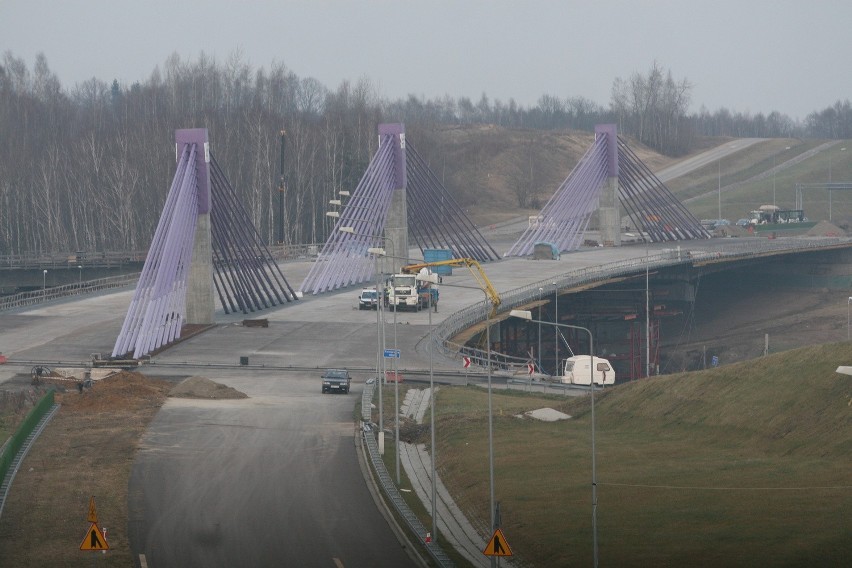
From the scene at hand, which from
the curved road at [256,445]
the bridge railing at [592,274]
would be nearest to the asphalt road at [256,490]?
the curved road at [256,445]

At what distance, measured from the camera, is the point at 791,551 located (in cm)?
3991

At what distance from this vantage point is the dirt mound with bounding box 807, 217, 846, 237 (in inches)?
7096

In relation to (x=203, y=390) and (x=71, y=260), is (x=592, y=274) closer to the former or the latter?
(x=71, y=260)

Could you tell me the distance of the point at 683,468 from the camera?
52.3 metres

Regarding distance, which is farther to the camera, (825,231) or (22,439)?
(825,231)

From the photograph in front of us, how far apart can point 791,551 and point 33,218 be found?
137 m

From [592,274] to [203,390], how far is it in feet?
183

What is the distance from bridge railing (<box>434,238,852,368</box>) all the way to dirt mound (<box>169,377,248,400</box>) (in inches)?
535

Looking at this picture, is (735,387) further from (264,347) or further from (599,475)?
(264,347)

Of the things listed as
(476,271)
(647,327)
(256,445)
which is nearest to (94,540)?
(256,445)

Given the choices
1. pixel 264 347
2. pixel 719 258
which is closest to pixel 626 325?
pixel 719 258

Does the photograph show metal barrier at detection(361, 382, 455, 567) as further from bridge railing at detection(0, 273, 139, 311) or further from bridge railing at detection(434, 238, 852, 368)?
bridge railing at detection(0, 273, 139, 311)

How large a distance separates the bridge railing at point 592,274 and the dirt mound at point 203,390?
44.6 feet

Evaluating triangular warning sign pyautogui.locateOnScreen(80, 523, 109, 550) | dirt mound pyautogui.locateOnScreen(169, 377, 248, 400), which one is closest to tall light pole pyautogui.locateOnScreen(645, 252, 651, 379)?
dirt mound pyautogui.locateOnScreen(169, 377, 248, 400)
